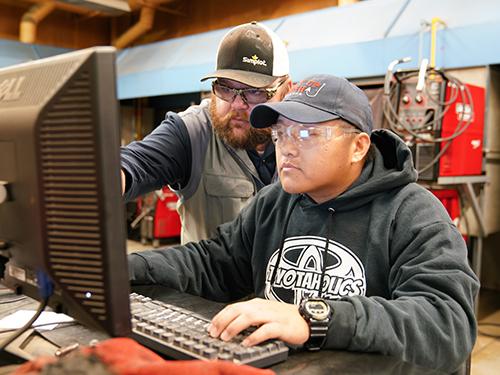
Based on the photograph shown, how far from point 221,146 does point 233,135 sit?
99 millimetres

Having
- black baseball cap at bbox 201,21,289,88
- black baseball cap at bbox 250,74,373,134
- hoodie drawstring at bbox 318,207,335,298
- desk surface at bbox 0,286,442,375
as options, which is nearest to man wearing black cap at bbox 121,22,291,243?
black baseball cap at bbox 201,21,289,88

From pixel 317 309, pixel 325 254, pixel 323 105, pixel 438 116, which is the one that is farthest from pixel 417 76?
pixel 317 309

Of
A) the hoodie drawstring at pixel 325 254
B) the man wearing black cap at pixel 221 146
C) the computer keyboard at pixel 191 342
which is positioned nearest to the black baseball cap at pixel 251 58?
the man wearing black cap at pixel 221 146

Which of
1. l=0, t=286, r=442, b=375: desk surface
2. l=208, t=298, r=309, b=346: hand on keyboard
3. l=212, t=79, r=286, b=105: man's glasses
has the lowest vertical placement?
l=0, t=286, r=442, b=375: desk surface

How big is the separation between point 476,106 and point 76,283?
3.34 metres

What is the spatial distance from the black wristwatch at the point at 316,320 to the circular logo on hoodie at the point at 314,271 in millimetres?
265

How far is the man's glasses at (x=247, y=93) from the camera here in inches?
64.2

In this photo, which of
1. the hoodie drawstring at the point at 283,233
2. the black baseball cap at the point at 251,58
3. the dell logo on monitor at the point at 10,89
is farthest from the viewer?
the black baseball cap at the point at 251,58

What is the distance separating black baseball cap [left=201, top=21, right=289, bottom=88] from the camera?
1598 mm

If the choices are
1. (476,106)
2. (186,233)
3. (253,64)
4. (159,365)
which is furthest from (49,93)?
(476,106)

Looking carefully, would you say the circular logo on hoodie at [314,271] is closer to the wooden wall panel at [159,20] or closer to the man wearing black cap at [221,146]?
the man wearing black cap at [221,146]

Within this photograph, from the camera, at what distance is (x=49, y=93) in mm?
616

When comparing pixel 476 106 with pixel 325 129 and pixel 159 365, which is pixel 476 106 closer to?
pixel 325 129

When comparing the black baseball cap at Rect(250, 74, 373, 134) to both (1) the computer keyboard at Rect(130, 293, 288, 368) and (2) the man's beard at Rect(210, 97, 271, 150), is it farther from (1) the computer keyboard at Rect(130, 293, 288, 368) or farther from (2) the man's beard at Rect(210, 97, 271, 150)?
(1) the computer keyboard at Rect(130, 293, 288, 368)
